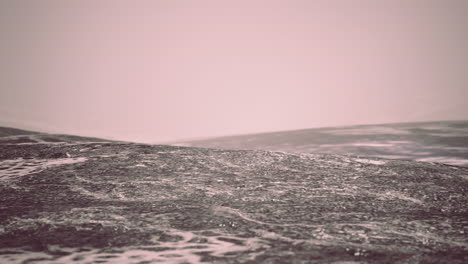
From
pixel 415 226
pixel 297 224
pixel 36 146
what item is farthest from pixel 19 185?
pixel 415 226

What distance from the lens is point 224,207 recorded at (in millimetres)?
→ 1808

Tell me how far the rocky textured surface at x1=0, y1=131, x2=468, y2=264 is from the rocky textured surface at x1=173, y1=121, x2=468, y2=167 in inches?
59.1

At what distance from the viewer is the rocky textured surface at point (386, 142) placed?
425cm

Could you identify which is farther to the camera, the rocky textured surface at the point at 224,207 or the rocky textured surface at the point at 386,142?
the rocky textured surface at the point at 386,142

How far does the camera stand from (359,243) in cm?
142

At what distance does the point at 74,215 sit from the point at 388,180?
176 centimetres

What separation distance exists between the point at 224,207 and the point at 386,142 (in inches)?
151

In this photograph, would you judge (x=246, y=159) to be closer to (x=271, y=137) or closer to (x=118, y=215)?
(x=118, y=215)

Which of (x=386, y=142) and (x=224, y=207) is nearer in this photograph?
(x=224, y=207)

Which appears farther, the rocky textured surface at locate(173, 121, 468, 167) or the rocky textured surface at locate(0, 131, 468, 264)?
the rocky textured surface at locate(173, 121, 468, 167)

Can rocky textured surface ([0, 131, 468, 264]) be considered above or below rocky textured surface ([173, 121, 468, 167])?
below

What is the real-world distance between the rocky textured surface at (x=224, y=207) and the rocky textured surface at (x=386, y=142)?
4.92 ft

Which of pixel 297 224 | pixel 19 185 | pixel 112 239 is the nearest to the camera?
pixel 112 239

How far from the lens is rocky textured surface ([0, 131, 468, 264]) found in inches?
53.3
